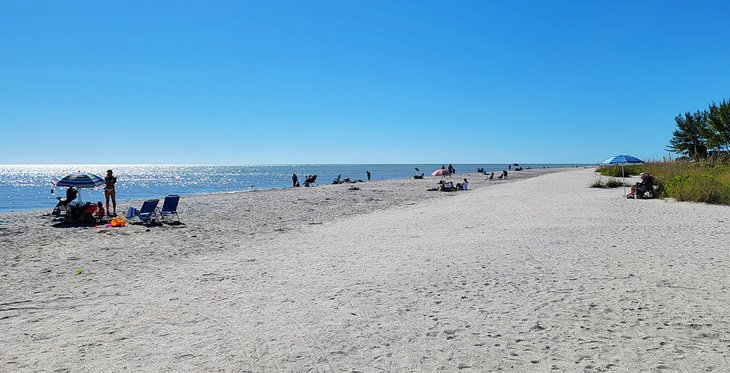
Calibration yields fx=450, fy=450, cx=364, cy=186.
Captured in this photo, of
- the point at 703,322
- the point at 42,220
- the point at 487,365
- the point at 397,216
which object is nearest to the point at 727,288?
the point at 703,322

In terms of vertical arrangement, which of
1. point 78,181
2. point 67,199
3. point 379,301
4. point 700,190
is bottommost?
point 379,301

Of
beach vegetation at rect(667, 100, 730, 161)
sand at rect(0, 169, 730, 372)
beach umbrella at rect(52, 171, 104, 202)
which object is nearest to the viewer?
sand at rect(0, 169, 730, 372)

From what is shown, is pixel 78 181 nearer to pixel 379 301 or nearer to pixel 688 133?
pixel 379 301

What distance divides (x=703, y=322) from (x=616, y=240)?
4.82 metres

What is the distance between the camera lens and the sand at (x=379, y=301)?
4.10 metres

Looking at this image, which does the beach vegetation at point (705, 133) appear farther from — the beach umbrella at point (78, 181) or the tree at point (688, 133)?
the beach umbrella at point (78, 181)

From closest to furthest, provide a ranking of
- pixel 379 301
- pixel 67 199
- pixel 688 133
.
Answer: pixel 379 301 < pixel 67 199 < pixel 688 133

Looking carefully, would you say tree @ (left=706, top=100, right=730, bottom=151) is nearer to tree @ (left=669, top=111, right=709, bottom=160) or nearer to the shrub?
tree @ (left=669, top=111, right=709, bottom=160)

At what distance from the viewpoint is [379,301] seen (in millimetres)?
5691

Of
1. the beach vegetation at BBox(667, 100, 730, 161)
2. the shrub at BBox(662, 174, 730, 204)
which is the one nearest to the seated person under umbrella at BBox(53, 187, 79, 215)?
the shrub at BBox(662, 174, 730, 204)

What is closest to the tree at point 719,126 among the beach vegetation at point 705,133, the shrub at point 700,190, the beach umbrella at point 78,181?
the beach vegetation at point 705,133

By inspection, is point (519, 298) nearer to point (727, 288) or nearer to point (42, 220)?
point (727, 288)

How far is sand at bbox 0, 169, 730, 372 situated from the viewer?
4.10 m

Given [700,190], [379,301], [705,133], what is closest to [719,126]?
[705,133]
